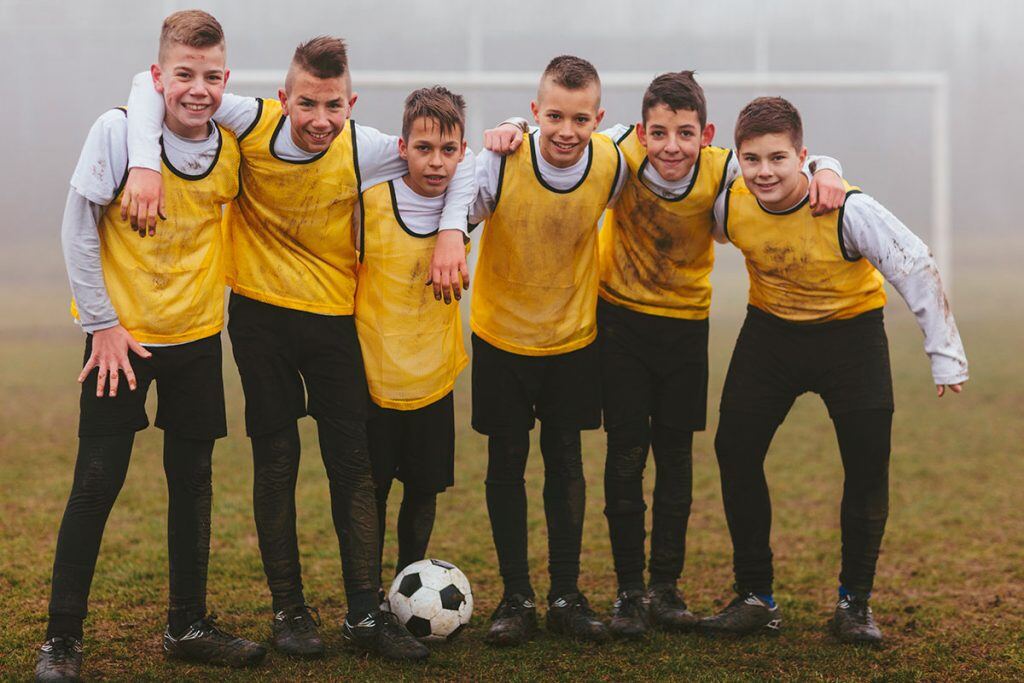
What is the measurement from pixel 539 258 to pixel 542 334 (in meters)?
0.25

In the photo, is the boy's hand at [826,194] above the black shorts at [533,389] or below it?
above

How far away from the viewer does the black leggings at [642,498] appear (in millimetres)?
3779

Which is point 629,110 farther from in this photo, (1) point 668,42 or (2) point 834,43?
(2) point 834,43

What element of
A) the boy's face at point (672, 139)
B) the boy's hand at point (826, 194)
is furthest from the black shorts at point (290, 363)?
the boy's hand at point (826, 194)

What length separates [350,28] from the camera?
17188 mm

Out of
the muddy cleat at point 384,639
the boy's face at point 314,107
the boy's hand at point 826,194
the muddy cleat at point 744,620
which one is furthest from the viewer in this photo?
the muddy cleat at point 744,620

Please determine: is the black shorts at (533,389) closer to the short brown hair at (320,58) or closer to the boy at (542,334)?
the boy at (542,334)

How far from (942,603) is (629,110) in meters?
11.9

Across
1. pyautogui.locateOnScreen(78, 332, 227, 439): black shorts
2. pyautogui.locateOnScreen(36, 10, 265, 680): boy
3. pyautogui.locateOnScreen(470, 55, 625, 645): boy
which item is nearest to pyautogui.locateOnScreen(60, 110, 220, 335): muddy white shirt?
pyautogui.locateOnScreen(36, 10, 265, 680): boy

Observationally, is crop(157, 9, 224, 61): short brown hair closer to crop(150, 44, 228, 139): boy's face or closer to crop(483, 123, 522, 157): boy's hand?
crop(150, 44, 228, 139): boy's face

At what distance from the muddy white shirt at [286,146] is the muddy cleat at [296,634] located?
51.8 inches

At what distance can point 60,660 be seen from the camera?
123 inches

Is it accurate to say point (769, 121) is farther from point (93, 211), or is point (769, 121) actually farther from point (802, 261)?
point (93, 211)

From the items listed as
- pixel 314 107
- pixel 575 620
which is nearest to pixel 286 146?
pixel 314 107
